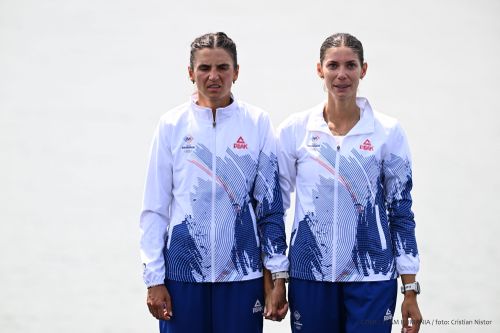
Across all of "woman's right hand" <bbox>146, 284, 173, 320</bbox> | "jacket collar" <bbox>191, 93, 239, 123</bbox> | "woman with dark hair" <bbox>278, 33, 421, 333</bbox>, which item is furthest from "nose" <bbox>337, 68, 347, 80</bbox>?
"woman's right hand" <bbox>146, 284, 173, 320</bbox>

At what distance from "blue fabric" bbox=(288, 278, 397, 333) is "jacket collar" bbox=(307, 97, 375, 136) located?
522 mm

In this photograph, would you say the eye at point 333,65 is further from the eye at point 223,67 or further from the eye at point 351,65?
the eye at point 223,67

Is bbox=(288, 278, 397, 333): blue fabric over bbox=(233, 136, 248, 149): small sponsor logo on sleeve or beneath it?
beneath

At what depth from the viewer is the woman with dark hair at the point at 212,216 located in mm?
2688

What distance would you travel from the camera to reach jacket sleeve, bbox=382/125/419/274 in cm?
277

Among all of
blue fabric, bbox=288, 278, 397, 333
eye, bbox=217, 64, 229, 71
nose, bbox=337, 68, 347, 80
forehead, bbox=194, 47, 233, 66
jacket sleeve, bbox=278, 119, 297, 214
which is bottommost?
blue fabric, bbox=288, 278, 397, 333

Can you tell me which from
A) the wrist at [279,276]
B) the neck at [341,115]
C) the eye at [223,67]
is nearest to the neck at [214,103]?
the eye at [223,67]

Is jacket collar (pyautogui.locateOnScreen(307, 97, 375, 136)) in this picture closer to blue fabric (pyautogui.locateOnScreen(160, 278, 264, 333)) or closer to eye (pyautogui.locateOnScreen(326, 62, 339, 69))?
eye (pyautogui.locateOnScreen(326, 62, 339, 69))

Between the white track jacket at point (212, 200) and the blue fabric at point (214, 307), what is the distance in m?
0.03

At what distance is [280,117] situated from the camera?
680 centimetres

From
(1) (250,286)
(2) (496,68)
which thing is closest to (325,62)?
(1) (250,286)

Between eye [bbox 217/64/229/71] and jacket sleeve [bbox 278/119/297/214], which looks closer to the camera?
eye [bbox 217/64/229/71]

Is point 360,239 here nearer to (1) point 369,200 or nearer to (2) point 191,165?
(1) point 369,200

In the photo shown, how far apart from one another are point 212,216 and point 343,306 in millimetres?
549
